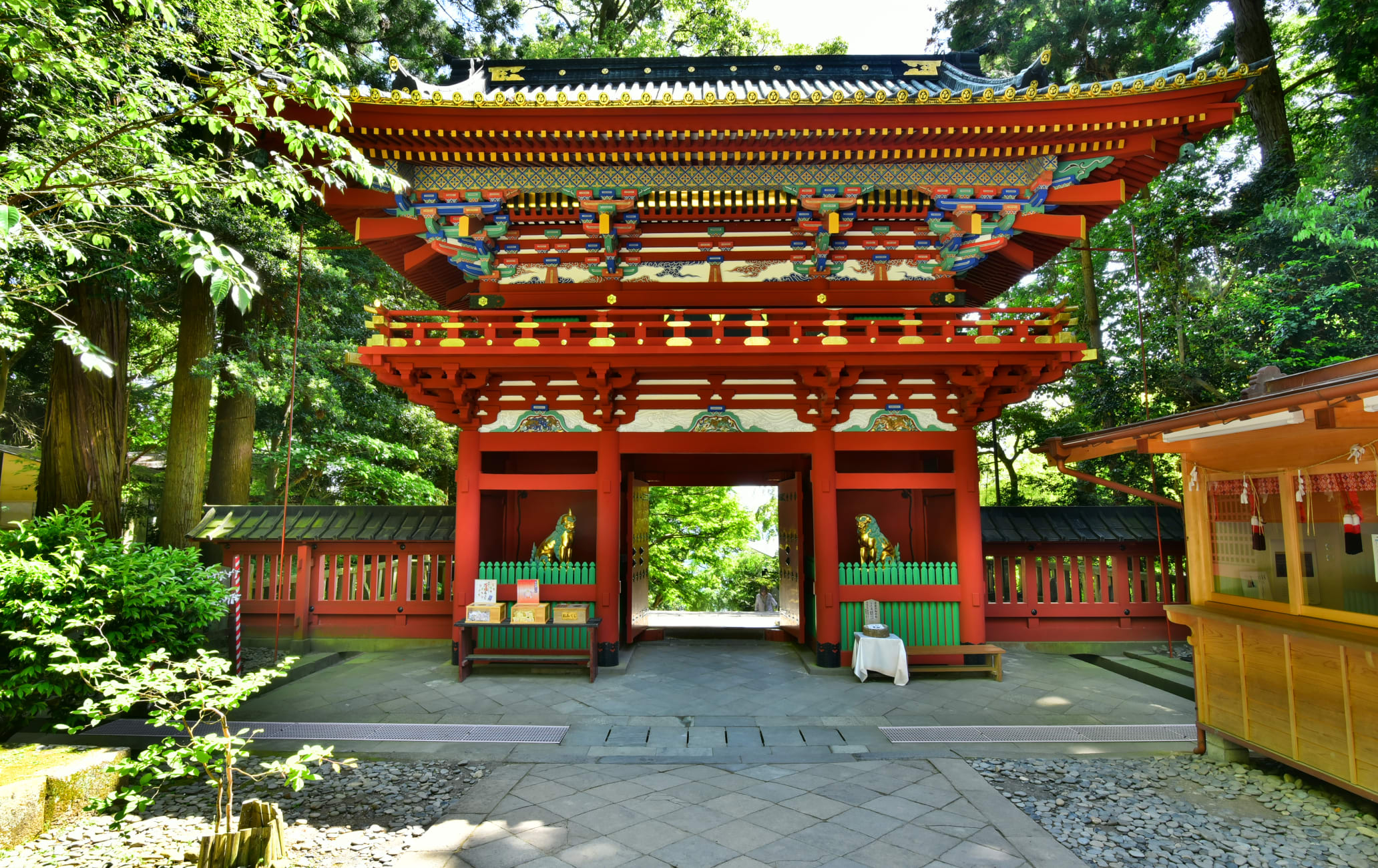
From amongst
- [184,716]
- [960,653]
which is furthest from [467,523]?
[960,653]

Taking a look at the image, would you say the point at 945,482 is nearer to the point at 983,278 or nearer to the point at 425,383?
the point at 983,278

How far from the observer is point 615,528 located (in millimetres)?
7766

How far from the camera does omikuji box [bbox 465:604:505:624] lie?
7.21 meters

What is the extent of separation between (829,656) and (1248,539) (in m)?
4.17

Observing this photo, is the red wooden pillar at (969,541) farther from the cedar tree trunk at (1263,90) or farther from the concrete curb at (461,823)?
the cedar tree trunk at (1263,90)

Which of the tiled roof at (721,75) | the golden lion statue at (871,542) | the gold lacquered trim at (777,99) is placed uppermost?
the tiled roof at (721,75)

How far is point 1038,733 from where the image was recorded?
17.6 feet

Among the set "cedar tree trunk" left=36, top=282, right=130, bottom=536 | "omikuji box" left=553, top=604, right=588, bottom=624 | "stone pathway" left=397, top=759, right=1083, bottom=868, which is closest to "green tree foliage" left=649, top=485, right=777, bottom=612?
"omikuji box" left=553, top=604, right=588, bottom=624

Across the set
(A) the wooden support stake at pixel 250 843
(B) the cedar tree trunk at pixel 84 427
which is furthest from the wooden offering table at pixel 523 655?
Result: (B) the cedar tree trunk at pixel 84 427

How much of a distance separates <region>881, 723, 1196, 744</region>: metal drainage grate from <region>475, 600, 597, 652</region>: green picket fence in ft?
12.1

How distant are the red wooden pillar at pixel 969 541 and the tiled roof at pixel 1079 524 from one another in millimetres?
1224

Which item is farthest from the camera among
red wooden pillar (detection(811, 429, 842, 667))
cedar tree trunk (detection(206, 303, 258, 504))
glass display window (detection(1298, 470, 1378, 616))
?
cedar tree trunk (detection(206, 303, 258, 504))

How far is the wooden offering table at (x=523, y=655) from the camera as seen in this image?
7148 mm

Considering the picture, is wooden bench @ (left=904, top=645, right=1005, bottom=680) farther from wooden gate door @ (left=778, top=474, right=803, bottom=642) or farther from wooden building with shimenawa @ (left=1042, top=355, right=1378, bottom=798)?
wooden building with shimenawa @ (left=1042, top=355, right=1378, bottom=798)
